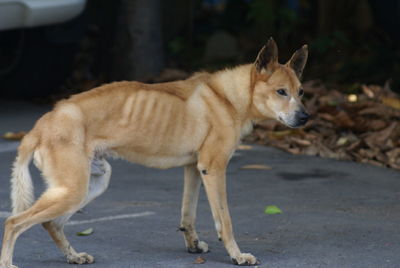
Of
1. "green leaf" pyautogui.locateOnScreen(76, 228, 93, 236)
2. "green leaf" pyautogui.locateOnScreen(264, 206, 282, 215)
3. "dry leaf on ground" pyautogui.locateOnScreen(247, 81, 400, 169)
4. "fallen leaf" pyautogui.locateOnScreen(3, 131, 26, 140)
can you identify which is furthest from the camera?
"fallen leaf" pyautogui.locateOnScreen(3, 131, 26, 140)

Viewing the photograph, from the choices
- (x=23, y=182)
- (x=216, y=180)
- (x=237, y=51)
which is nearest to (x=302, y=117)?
(x=216, y=180)

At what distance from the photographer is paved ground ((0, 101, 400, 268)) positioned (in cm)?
597

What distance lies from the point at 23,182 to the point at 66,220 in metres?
0.40

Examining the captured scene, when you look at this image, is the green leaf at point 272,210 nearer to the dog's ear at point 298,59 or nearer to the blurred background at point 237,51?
the dog's ear at point 298,59


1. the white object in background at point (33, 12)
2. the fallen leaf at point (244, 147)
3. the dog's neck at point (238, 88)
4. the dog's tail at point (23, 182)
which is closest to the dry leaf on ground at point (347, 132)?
the fallen leaf at point (244, 147)

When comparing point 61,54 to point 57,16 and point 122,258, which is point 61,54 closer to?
point 57,16

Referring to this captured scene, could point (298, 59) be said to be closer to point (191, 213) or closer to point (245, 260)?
point (191, 213)

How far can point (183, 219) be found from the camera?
20.4 ft

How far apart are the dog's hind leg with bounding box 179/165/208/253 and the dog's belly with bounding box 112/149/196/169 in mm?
205

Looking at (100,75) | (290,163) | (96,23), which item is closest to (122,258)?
(290,163)

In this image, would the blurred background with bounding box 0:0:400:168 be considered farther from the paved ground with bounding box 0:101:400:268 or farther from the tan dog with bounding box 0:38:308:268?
the tan dog with bounding box 0:38:308:268

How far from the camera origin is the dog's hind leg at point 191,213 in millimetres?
6160

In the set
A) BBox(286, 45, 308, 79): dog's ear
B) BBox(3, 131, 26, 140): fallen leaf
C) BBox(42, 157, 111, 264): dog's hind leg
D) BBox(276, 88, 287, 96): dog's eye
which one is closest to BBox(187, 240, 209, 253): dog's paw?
BBox(42, 157, 111, 264): dog's hind leg

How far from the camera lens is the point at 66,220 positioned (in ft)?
19.1
